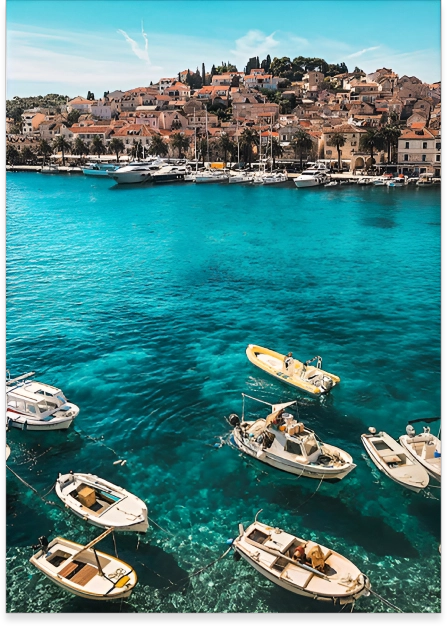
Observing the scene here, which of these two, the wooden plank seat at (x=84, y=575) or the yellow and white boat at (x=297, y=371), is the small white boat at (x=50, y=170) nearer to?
the yellow and white boat at (x=297, y=371)

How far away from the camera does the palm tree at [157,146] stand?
170m

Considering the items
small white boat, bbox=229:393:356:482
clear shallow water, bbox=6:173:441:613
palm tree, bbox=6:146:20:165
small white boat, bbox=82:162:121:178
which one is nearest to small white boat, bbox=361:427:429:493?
clear shallow water, bbox=6:173:441:613

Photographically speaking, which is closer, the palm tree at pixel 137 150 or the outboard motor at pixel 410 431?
the outboard motor at pixel 410 431

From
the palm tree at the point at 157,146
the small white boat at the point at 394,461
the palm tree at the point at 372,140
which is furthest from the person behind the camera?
the palm tree at the point at 157,146

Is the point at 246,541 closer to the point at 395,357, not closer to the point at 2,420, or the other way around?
the point at 2,420

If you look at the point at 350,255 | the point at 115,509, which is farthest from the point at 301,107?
the point at 115,509

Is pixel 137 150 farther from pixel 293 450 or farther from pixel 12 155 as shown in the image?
pixel 293 450

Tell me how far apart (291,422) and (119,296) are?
92.1 ft

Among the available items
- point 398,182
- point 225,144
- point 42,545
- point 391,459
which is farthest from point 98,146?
point 42,545

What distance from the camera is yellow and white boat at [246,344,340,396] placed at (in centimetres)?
2997

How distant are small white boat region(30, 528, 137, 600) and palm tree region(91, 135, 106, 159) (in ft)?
578

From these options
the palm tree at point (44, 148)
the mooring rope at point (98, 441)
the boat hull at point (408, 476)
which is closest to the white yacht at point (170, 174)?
the palm tree at point (44, 148)

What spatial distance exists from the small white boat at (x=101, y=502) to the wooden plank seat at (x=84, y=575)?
6.31ft

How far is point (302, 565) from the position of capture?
58.3 ft
